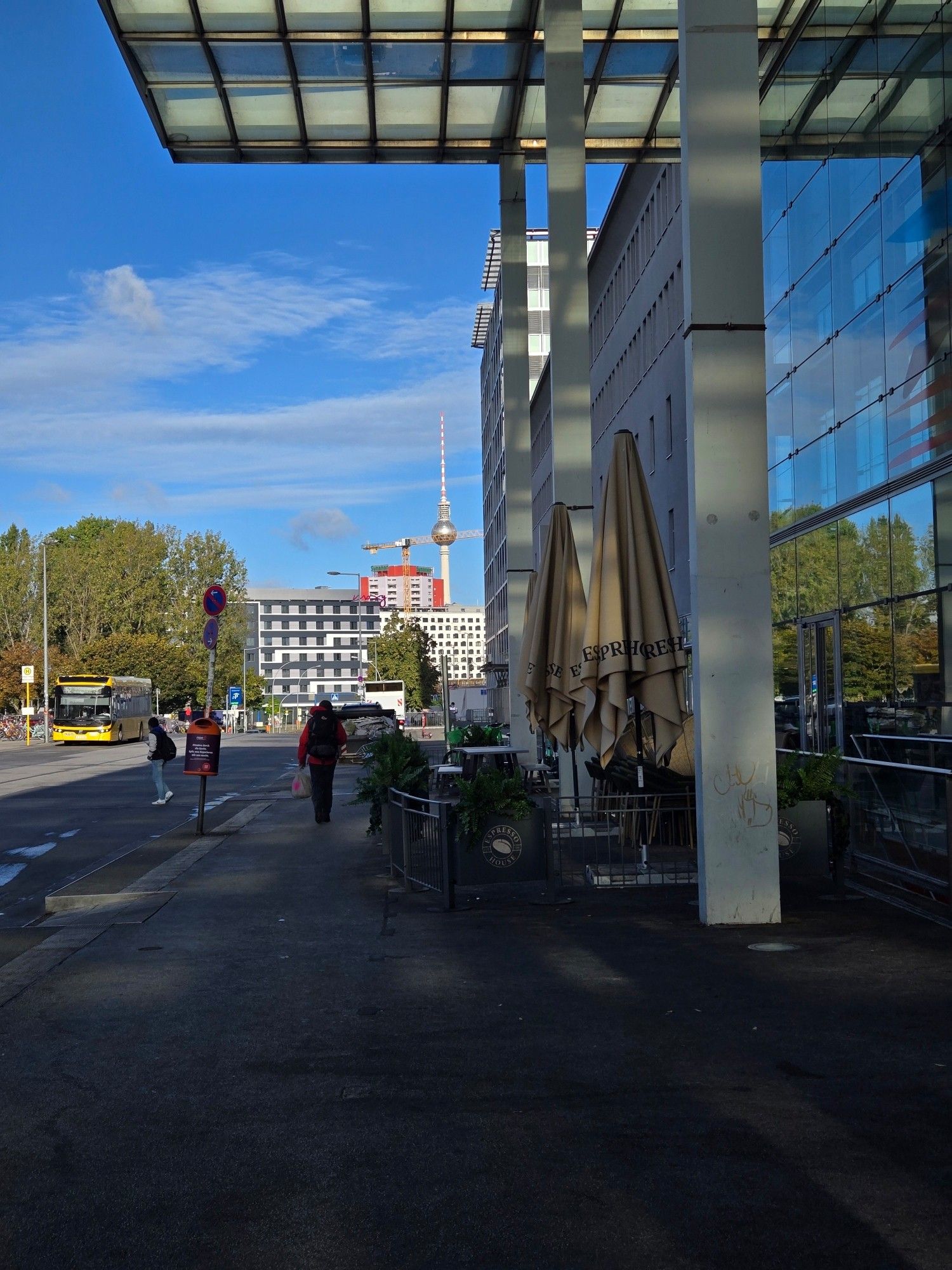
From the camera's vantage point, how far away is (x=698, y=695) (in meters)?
9.38

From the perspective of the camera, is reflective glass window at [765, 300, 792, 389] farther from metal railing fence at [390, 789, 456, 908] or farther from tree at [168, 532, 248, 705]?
tree at [168, 532, 248, 705]

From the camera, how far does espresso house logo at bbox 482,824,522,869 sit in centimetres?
1017

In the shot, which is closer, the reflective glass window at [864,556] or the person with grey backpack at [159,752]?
the reflective glass window at [864,556]

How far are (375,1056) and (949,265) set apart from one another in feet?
41.8

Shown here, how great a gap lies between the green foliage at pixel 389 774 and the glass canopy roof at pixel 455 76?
10228 millimetres

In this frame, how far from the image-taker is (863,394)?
18.7 m

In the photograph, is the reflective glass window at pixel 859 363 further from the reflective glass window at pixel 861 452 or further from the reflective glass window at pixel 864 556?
the reflective glass window at pixel 864 556

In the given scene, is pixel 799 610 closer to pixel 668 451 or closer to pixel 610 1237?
pixel 668 451

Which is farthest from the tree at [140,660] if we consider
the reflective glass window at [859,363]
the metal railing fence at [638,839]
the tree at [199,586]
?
the metal railing fence at [638,839]

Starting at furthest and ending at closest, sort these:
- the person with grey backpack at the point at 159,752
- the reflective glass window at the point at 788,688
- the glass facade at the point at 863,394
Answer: the person with grey backpack at the point at 159,752 → the reflective glass window at the point at 788,688 → the glass facade at the point at 863,394

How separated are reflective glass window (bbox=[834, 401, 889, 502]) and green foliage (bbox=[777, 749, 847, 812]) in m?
8.52

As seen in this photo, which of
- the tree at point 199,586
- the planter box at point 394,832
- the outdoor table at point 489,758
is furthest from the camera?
the tree at point 199,586

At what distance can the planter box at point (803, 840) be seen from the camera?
9883 millimetres

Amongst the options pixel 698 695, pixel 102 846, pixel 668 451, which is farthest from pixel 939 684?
pixel 668 451
